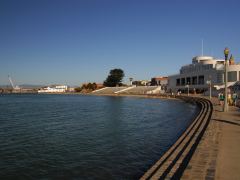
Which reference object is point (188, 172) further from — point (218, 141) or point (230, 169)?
A: point (218, 141)

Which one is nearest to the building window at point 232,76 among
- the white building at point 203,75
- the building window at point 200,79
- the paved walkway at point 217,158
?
the white building at point 203,75

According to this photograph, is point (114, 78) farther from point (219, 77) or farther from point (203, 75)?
point (219, 77)

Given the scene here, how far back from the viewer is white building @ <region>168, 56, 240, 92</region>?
258 ft

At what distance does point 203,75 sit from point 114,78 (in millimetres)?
82887

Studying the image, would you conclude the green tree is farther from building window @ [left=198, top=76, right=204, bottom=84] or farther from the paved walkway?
the paved walkway

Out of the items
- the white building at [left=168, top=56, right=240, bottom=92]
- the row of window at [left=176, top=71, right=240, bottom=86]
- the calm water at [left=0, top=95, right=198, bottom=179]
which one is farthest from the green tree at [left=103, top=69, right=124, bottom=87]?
the calm water at [left=0, top=95, right=198, bottom=179]

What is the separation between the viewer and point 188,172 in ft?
28.4

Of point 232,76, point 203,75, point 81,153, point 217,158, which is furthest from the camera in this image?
point 203,75

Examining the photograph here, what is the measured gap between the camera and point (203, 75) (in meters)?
92.0

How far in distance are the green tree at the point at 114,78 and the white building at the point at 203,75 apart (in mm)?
53019

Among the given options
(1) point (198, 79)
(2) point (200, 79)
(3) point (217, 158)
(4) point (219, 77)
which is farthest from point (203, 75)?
(3) point (217, 158)

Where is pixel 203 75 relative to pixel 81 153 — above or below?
above

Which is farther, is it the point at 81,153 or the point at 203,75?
the point at 203,75

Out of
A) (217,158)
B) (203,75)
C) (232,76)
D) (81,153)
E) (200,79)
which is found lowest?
(81,153)
